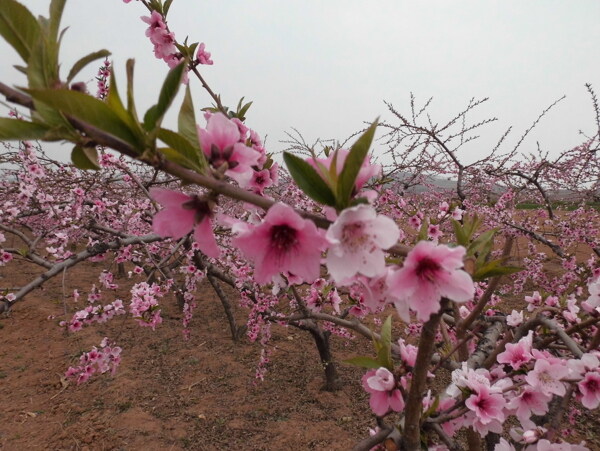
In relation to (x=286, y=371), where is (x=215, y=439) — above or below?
below

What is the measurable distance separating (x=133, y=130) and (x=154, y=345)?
5.75 meters

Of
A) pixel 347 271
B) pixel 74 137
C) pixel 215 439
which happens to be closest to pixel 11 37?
pixel 74 137

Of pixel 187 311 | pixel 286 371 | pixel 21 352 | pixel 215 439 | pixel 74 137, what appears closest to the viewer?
pixel 74 137

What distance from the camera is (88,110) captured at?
52cm

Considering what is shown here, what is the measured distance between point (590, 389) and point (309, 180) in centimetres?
120

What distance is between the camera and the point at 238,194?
1.88 feet

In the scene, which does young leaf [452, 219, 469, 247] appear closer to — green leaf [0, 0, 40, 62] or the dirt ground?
green leaf [0, 0, 40, 62]

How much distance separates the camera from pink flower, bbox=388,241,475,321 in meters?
0.66

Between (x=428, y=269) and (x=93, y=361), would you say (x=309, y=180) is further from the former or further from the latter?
(x=93, y=361)

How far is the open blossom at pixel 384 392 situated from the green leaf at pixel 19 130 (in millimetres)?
1002

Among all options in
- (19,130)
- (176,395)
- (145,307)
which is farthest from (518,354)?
(176,395)

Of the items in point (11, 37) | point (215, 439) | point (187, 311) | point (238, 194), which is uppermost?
point (187, 311)

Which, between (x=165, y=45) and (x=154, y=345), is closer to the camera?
(x=165, y=45)

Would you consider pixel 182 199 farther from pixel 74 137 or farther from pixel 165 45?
pixel 165 45
